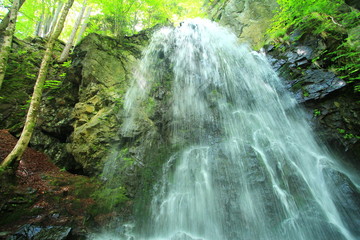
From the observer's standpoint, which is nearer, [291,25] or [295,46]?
[295,46]

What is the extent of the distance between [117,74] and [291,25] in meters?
10.1

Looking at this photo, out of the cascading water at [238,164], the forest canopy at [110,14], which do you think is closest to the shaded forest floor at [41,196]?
the cascading water at [238,164]

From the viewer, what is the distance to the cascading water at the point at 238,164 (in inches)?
209

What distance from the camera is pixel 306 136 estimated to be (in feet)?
23.8

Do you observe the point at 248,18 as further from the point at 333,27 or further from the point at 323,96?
the point at 323,96

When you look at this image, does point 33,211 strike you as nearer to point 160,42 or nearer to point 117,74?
point 117,74

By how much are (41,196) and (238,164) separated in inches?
262

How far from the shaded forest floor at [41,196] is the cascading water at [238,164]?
2231mm

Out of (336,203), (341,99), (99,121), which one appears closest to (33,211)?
(99,121)

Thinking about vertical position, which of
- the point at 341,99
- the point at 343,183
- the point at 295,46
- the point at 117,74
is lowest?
the point at 343,183

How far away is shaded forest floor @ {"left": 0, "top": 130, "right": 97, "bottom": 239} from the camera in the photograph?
462 cm

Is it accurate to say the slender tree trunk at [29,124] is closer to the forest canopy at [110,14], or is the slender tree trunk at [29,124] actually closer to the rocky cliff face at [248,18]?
the forest canopy at [110,14]

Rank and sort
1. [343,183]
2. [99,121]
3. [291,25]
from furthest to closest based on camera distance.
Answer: [291,25]
[99,121]
[343,183]

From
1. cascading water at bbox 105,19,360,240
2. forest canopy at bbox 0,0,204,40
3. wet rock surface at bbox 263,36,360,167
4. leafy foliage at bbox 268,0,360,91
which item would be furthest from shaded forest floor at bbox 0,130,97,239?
leafy foliage at bbox 268,0,360,91
